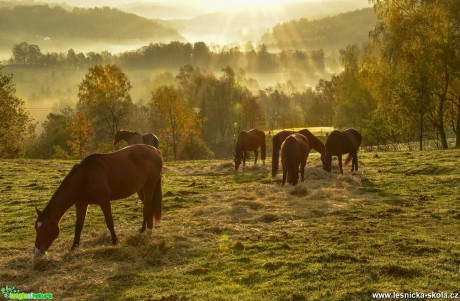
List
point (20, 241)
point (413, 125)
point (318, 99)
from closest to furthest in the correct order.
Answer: point (20, 241)
point (413, 125)
point (318, 99)

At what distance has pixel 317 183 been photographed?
64.6 feet

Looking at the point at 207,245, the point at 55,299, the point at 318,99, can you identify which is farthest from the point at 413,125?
the point at 318,99

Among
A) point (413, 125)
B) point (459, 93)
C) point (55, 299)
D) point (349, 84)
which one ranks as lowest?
point (55, 299)

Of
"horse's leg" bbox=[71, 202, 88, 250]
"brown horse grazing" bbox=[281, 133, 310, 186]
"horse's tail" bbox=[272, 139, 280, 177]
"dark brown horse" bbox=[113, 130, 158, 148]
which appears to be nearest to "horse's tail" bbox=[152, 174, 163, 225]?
"horse's leg" bbox=[71, 202, 88, 250]

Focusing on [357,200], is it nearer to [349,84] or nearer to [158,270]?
[158,270]

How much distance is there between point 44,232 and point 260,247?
532 cm

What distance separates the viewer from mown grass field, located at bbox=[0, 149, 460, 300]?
27.3 ft

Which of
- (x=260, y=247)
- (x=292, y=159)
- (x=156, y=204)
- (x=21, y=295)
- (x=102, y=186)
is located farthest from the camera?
(x=292, y=159)

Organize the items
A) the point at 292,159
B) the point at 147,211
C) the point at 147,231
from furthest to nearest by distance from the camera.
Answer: the point at 292,159
the point at 147,211
the point at 147,231

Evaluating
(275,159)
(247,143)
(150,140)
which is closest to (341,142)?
(275,159)

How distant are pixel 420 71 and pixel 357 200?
→ 26.3 meters

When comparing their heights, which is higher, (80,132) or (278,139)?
(80,132)

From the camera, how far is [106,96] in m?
56.5

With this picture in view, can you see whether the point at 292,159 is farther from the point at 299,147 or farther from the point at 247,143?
the point at 247,143
